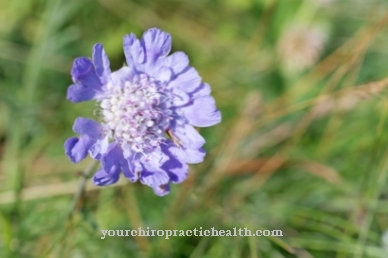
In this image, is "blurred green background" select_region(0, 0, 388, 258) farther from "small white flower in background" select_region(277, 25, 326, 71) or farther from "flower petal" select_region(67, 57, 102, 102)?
"flower petal" select_region(67, 57, 102, 102)

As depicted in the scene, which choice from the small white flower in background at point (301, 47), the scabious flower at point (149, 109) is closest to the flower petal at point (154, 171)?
the scabious flower at point (149, 109)

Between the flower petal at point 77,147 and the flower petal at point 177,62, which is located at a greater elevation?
the flower petal at point 177,62

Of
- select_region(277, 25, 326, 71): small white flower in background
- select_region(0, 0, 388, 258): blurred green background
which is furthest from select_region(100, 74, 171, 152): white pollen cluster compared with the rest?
select_region(277, 25, 326, 71): small white flower in background

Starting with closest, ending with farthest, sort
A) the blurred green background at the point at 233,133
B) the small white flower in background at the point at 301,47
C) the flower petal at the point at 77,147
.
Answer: the flower petal at the point at 77,147, the blurred green background at the point at 233,133, the small white flower in background at the point at 301,47

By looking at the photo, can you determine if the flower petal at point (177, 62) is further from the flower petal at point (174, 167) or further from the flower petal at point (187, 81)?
the flower petal at point (174, 167)

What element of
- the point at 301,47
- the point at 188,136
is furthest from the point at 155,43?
the point at 301,47

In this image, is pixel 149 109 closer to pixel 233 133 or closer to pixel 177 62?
pixel 177 62
